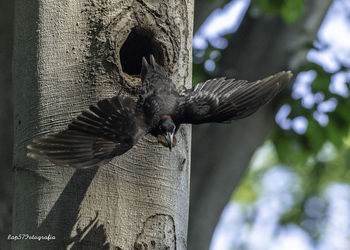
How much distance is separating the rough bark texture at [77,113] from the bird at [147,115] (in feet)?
0.27

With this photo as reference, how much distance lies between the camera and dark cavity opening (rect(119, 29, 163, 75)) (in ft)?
11.2

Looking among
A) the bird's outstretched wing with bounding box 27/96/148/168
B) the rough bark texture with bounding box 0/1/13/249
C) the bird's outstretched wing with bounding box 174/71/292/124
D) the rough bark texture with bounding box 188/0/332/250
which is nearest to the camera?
the bird's outstretched wing with bounding box 27/96/148/168

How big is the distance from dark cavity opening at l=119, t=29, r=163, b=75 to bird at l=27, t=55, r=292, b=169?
0.09 metres

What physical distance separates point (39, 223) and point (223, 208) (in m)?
3.12

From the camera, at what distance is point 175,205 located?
9.95 feet

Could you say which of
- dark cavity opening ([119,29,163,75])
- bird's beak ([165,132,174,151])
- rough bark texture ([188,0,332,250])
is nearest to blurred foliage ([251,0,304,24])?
rough bark texture ([188,0,332,250])

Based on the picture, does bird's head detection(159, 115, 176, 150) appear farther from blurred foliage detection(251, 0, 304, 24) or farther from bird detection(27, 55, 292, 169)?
blurred foliage detection(251, 0, 304, 24)

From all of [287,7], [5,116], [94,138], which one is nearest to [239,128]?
[287,7]

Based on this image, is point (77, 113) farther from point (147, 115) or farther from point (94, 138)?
point (147, 115)

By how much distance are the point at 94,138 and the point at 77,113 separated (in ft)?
0.45

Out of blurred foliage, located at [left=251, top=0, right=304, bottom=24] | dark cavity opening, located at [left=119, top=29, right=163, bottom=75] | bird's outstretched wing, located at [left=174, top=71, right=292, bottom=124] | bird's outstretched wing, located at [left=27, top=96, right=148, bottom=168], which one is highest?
blurred foliage, located at [left=251, top=0, right=304, bottom=24]

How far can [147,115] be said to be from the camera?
3.34m

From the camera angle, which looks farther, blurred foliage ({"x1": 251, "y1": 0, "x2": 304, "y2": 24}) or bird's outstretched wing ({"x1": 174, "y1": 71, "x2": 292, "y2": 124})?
blurred foliage ({"x1": 251, "y1": 0, "x2": 304, "y2": 24})

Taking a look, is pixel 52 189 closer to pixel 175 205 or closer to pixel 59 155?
pixel 59 155
